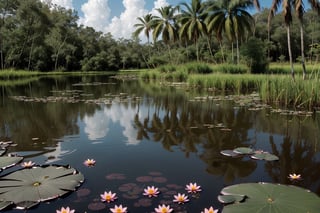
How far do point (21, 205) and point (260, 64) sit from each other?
26010 mm

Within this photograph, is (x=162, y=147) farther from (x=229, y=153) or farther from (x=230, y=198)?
(x=230, y=198)

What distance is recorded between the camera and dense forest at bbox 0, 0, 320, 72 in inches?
1115

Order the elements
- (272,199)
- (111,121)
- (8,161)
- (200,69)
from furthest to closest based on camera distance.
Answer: (200,69) → (111,121) → (8,161) → (272,199)

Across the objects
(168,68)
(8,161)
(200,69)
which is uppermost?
(168,68)

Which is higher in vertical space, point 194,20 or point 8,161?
point 194,20

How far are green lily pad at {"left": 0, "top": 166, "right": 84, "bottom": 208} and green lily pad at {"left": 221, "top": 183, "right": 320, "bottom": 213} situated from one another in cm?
198

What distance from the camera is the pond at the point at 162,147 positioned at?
3.78 m

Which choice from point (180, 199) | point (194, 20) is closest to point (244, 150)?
point (180, 199)

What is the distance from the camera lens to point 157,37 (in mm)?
37719

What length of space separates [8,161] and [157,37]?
34480mm

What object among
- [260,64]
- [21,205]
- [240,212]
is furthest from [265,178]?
[260,64]

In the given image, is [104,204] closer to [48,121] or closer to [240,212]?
[240,212]

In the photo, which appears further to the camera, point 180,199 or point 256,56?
point 256,56

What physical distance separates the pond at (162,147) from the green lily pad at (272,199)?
28cm
